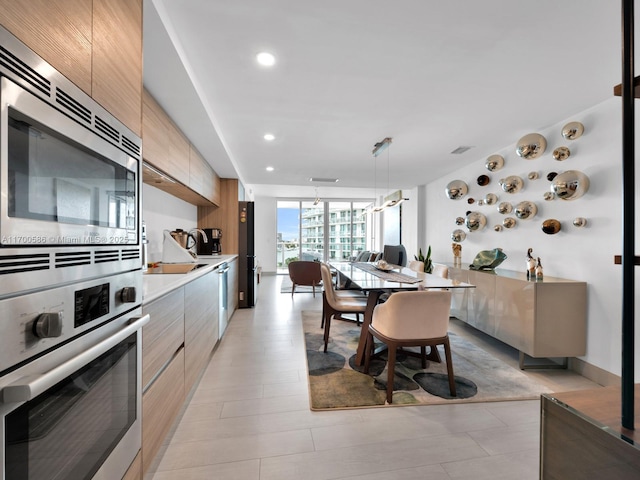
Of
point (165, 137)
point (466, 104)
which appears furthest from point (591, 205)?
point (165, 137)

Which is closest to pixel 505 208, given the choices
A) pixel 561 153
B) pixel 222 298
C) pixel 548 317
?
pixel 561 153

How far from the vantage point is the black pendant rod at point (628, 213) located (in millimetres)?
624

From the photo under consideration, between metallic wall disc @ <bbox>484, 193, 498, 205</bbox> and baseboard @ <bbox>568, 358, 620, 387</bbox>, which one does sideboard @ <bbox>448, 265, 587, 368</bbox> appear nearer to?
baseboard @ <bbox>568, 358, 620, 387</bbox>

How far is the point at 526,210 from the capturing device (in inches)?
125

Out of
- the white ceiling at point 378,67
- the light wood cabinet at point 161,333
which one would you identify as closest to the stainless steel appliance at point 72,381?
the light wood cabinet at point 161,333

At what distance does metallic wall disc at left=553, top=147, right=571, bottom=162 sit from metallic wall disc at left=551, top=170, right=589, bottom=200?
0.18 meters

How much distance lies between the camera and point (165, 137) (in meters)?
2.34

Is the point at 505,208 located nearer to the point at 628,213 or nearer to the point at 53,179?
the point at 628,213

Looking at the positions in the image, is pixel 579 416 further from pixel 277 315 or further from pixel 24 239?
pixel 277 315

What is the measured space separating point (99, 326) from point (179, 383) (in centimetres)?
105

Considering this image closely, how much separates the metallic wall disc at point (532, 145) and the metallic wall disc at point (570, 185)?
0.36 metres

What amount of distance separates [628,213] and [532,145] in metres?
2.91

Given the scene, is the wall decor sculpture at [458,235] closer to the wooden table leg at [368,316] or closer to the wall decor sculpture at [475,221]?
the wall decor sculpture at [475,221]

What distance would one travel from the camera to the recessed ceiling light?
6.12ft
